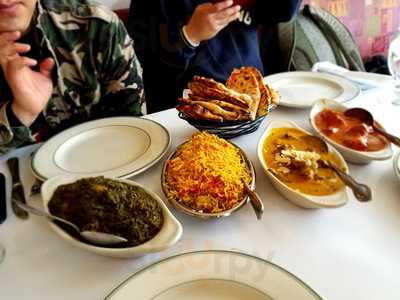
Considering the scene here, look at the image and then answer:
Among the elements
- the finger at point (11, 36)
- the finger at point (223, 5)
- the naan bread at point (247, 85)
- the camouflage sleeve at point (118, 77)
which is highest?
the finger at point (11, 36)

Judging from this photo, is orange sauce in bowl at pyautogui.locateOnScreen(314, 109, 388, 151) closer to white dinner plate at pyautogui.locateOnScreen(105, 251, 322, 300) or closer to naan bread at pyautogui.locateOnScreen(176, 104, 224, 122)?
naan bread at pyautogui.locateOnScreen(176, 104, 224, 122)

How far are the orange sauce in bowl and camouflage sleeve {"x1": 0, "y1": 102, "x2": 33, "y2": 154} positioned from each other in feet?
2.28

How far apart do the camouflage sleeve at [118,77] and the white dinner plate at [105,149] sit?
0.92 ft

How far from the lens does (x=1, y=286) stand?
58 cm

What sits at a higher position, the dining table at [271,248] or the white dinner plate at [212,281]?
the white dinner plate at [212,281]

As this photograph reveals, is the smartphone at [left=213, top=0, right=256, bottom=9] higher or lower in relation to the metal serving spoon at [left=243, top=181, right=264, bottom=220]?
higher

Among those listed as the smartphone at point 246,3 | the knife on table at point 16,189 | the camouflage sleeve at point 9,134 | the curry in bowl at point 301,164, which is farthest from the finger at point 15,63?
the smartphone at point 246,3

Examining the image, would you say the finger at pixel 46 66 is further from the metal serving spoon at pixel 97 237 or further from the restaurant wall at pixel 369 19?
the restaurant wall at pixel 369 19

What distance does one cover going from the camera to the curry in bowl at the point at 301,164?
27.5 inches

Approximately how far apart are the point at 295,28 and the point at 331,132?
1292mm

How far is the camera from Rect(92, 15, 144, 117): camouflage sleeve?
1.20 metres

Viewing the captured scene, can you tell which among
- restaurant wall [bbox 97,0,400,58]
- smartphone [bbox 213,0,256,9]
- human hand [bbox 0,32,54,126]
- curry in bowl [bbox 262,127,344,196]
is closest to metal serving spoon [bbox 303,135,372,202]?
curry in bowl [bbox 262,127,344,196]

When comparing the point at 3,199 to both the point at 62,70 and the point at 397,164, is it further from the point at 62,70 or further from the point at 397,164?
the point at 397,164

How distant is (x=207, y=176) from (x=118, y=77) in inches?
26.2
